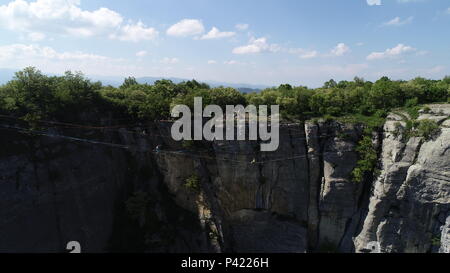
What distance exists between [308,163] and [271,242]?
7.98 metres

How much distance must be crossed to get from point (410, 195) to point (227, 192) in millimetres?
14347

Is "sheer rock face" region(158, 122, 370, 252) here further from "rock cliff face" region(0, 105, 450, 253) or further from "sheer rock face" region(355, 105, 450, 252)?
"sheer rock face" region(355, 105, 450, 252)

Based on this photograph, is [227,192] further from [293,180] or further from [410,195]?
[410,195]

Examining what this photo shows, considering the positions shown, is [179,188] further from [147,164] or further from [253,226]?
[253,226]

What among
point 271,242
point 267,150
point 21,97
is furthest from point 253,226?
point 21,97

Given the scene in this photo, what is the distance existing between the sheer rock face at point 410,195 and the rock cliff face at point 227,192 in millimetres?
73

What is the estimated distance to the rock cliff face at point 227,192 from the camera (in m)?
19.4

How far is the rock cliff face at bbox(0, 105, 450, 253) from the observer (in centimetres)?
1942

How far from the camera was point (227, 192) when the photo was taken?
2356 centimetres

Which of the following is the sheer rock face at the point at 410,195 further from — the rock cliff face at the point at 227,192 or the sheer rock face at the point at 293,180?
the sheer rock face at the point at 293,180

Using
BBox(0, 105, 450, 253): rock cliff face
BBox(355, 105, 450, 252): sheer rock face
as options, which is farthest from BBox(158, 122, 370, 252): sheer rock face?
BBox(355, 105, 450, 252): sheer rock face

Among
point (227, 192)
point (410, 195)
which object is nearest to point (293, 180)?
point (227, 192)

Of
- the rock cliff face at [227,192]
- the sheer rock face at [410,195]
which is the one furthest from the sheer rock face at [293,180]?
the sheer rock face at [410,195]

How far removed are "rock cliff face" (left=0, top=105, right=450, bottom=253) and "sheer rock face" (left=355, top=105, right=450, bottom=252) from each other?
7cm
